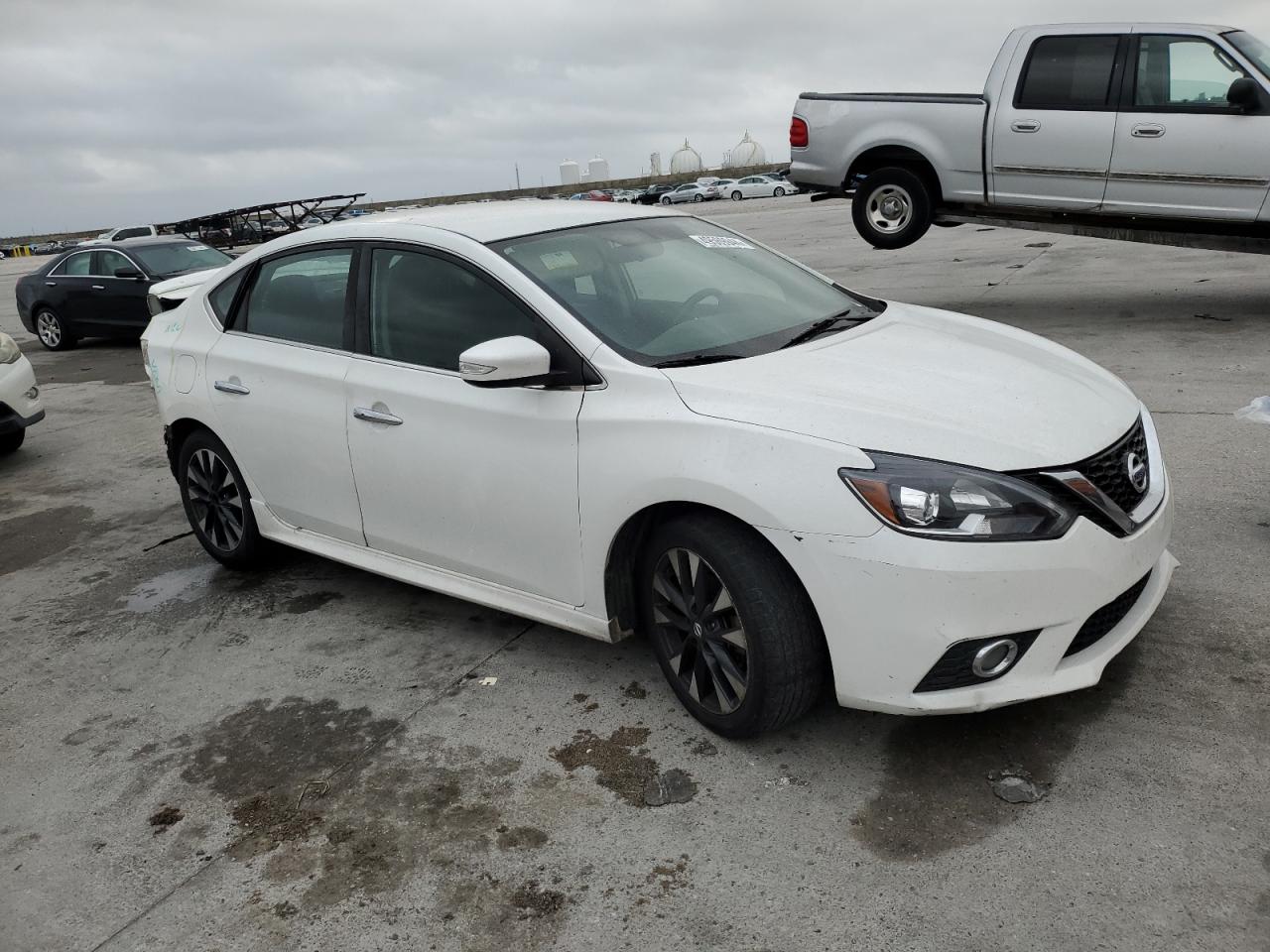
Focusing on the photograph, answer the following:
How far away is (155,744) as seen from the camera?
11.9 ft

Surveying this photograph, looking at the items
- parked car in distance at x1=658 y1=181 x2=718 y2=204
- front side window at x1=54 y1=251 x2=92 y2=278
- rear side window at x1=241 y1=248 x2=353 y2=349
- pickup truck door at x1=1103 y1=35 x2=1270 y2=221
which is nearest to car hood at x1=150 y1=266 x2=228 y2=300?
rear side window at x1=241 y1=248 x2=353 y2=349

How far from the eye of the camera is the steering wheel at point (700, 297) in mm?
3764

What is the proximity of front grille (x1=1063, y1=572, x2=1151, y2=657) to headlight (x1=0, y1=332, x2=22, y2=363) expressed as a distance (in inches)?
310

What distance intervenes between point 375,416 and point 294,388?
1.89 feet

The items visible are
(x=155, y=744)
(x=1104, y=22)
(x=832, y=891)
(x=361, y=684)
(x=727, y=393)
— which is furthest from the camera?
(x=1104, y=22)

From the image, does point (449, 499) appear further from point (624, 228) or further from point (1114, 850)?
point (1114, 850)

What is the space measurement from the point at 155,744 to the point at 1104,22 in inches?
342

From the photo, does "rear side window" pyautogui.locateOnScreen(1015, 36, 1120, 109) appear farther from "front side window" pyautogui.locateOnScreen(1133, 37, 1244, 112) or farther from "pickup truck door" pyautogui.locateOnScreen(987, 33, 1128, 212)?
"front side window" pyautogui.locateOnScreen(1133, 37, 1244, 112)

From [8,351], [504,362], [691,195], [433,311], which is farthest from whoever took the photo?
[691,195]

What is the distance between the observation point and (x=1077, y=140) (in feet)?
28.4

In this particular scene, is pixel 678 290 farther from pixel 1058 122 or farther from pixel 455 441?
pixel 1058 122

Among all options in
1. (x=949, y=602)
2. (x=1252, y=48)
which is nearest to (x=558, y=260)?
(x=949, y=602)

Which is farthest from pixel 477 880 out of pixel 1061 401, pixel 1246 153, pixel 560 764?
pixel 1246 153

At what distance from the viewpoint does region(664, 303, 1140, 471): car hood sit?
2.84 m
